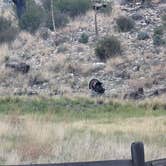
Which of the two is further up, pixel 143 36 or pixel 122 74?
pixel 143 36

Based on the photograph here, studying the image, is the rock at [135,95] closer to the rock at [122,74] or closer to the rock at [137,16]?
the rock at [122,74]

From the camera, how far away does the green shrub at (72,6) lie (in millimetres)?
54450

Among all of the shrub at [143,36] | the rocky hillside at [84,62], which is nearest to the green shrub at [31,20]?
the rocky hillside at [84,62]

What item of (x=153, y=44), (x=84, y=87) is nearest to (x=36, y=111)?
(x=84, y=87)

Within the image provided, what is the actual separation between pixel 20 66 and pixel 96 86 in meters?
7.17

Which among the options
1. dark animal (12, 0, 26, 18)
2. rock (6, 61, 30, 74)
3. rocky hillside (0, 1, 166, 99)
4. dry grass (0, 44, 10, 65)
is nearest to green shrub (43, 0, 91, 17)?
rocky hillside (0, 1, 166, 99)

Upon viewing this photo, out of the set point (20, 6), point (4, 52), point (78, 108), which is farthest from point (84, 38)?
point (78, 108)

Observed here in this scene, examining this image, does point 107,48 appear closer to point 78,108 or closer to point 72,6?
point 72,6

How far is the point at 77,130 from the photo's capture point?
19.2 m

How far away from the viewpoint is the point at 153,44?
139 feet

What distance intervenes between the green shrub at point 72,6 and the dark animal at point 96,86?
20.8 meters

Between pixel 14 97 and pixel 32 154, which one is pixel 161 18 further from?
pixel 32 154

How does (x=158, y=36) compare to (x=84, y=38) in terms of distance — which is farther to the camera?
(x=84, y=38)

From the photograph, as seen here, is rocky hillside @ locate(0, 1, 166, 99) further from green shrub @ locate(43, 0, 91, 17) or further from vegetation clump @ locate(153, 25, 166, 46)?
green shrub @ locate(43, 0, 91, 17)
